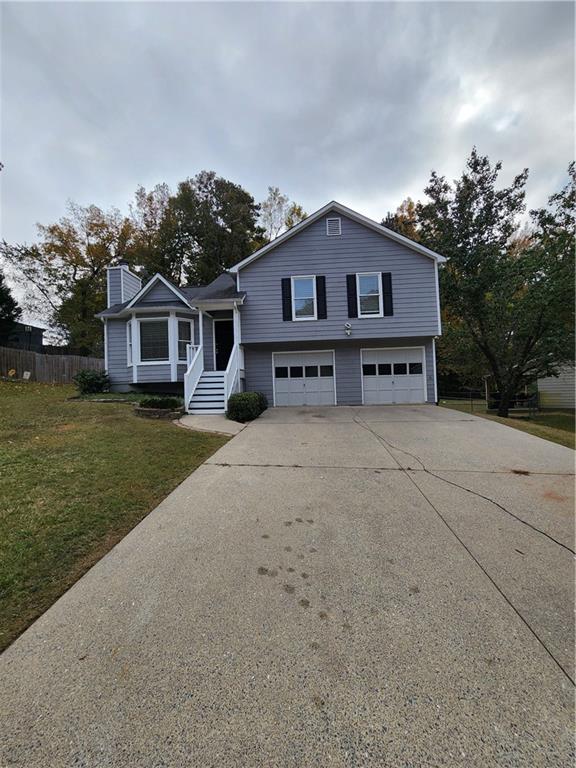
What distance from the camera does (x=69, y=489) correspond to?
4145 millimetres

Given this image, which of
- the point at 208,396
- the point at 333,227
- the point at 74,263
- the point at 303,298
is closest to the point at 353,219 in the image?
the point at 333,227

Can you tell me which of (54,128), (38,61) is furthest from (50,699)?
(54,128)

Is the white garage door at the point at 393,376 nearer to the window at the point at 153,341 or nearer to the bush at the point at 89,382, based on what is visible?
the window at the point at 153,341

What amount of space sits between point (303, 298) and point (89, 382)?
28.8 feet

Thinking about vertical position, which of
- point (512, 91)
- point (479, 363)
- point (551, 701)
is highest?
point (512, 91)

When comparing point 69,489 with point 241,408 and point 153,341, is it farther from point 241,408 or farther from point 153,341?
point 153,341

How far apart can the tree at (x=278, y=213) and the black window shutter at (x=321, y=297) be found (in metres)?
15.8

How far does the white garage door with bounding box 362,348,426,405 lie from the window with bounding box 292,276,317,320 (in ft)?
8.92

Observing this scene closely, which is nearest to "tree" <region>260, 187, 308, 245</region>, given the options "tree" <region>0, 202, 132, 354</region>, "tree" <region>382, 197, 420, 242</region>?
"tree" <region>382, 197, 420, 242</region>

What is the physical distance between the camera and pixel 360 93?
10.6 m

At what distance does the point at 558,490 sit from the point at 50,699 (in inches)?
217

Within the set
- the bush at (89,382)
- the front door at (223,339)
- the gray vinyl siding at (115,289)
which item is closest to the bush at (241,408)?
the front door at (223,339)

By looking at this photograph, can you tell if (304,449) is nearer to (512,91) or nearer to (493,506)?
(493,506)

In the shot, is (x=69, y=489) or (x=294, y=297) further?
(x=294, y=297)
